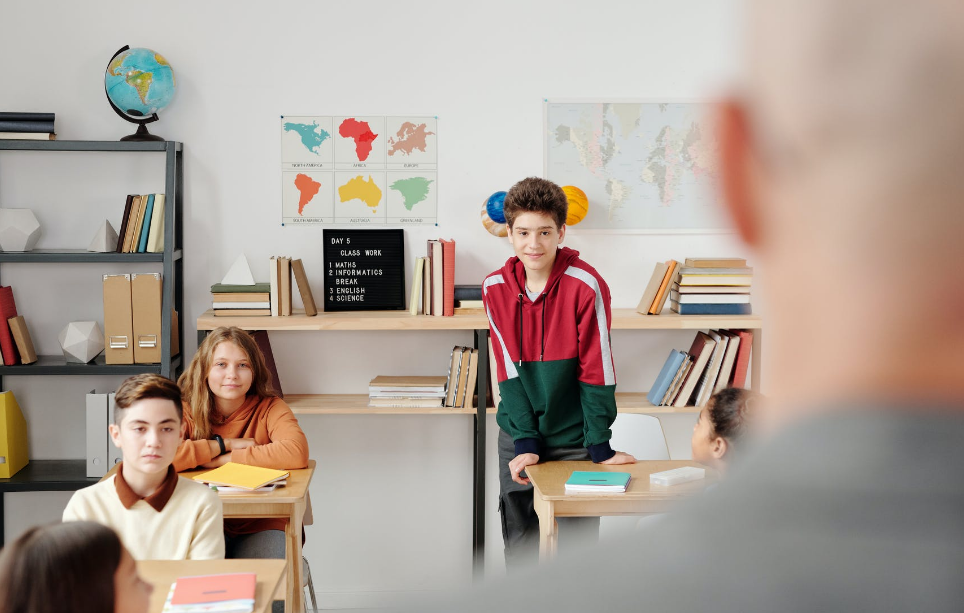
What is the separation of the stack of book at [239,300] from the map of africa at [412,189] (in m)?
0.71

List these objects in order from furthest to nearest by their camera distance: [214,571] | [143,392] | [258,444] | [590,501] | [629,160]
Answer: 1. [629,160]
2. [258,444]
3. [590,501]
4. [143,392]
5. [214,571]

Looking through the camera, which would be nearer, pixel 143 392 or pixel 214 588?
pixel 214 588

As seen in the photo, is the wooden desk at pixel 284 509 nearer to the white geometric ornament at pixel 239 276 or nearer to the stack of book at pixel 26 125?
the white geometric ornament at pixel 239 276

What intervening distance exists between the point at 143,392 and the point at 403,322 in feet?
3.79

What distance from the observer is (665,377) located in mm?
3461

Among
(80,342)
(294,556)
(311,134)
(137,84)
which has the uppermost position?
(137,84)

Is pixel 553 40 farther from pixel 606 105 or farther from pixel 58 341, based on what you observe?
pixel 58 341

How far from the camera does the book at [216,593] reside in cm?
173

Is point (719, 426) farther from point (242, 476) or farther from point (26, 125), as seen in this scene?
point (26, 125)

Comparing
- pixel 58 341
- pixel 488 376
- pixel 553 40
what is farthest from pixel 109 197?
pixel 553 40

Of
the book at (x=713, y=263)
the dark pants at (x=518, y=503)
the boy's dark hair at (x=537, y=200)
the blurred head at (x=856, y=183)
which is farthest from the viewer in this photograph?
the book at (x=713, y=263)

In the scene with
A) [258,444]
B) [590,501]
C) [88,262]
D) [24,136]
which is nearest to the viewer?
[590,501]

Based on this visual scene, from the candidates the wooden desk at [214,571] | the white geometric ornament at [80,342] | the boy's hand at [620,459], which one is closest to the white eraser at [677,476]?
the boy's hand at [620,459]

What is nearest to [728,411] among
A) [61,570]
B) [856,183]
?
[61,570]
